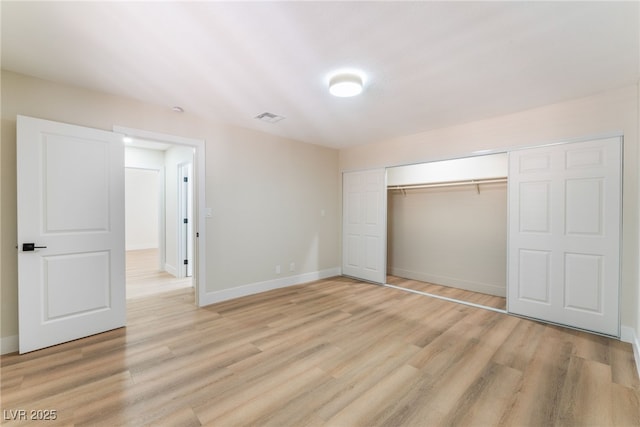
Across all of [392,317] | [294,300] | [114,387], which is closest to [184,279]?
[294,300]

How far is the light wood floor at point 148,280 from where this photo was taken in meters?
4.43

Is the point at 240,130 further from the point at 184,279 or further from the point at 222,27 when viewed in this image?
the point at 184,279

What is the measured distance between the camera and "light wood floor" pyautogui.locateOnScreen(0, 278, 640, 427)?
5.68 ft

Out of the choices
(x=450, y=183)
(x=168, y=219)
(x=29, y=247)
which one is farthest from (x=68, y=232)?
(x=450, y=183)

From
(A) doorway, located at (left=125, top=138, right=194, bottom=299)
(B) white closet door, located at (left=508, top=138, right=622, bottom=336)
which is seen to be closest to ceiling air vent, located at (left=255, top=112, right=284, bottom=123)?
(A) doorway, located at (left=125, top=138, right=194, bottom=299)

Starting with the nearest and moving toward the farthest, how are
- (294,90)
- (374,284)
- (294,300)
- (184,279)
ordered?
(294,90), (294,300), (374,284), (184,279)

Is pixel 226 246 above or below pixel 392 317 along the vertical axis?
above

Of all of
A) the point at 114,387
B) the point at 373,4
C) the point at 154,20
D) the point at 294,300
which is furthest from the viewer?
the point at 294,300

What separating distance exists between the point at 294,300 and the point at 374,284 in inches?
62.9

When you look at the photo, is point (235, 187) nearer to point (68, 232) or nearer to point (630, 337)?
point (68, 232)

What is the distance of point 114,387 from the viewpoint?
1985mm

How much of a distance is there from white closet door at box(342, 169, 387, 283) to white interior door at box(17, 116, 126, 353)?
3607 millimetres

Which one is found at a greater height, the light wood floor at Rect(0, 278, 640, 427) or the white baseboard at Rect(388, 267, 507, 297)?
the white baseboard at Rect(388, 267, 507, 297)

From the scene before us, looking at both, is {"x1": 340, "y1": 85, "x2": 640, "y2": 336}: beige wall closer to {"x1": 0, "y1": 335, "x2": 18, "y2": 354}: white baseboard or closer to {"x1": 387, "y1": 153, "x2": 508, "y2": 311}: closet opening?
→ {"x1": 387, "y1": 153, "x2": 508, "y2": 311}: closet opening
